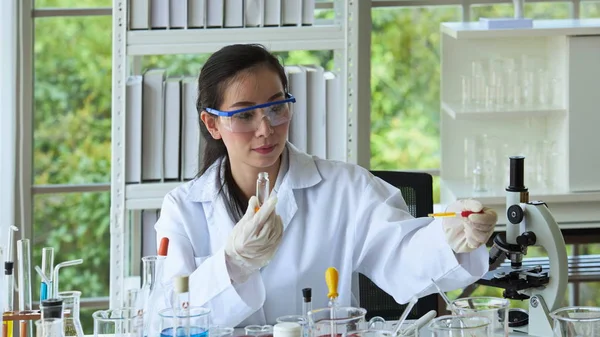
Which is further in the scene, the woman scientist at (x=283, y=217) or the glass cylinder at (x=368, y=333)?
the woman scientist at (x=283, y=217)

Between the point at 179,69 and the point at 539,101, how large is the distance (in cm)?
170

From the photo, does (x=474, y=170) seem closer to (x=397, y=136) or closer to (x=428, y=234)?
(x=397, y=136)

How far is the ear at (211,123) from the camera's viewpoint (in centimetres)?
244

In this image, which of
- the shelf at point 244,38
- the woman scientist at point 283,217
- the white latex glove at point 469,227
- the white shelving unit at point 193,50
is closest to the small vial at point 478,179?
the white shelving unit at point 193,50

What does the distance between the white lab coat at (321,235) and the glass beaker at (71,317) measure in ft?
1.39

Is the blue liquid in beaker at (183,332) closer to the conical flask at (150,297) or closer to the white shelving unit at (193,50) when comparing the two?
the conical flask at (150,297)

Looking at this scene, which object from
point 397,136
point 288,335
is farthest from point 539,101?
point 288,335

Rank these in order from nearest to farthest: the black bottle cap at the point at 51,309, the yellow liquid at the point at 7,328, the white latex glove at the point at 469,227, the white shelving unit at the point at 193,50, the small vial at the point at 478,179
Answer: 1. the black bottle cap at the point at 51,309
2. the yellow liquid at the point at 7,328
3. the white latex glove at the point at 469,227
4. the white shelving unit at the point at 193,50
5. the small vial at the point at 478,179

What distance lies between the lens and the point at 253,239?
6.68 ft

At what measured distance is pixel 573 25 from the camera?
3.47 m

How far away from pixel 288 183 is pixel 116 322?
807 mm

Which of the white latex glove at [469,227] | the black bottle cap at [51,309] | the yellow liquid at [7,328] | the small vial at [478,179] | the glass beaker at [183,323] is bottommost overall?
the yellow liquid at [7,328]

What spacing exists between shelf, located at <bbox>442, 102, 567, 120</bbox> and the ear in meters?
1.25

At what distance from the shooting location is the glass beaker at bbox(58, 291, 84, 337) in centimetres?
179
